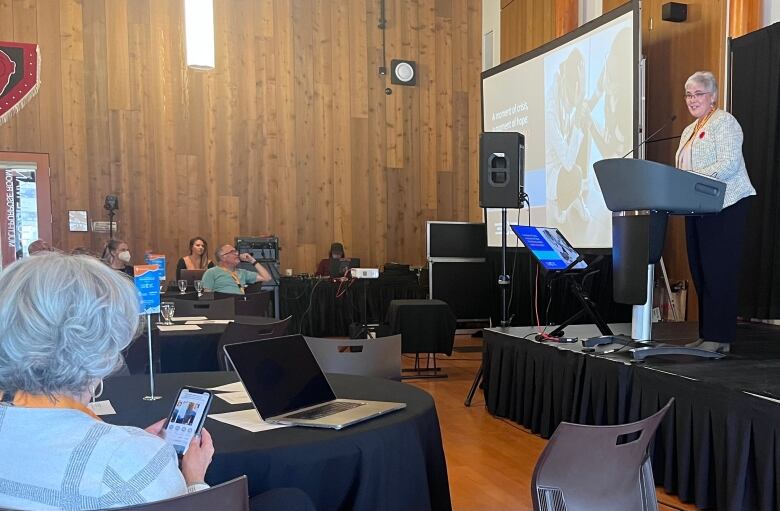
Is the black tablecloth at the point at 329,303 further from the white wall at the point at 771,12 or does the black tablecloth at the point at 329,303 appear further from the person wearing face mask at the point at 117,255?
the white wall at the point at 771,12

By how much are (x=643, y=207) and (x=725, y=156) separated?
613 mm

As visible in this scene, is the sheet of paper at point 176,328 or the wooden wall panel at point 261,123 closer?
the sheet of paper at point 176,328

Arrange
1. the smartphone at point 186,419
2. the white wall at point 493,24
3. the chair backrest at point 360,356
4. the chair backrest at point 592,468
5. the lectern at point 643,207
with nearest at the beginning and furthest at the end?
the smartphone at point 186,419 → the chair backrest at point 592,468 → the chair backrest at point 360,356 → the lectern at point 643,207 → the white wall at point 493,24

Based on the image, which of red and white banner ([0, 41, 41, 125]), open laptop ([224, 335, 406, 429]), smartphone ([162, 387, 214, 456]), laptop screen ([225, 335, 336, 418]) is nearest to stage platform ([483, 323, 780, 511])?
open laptop ([224, 335, 406, 429])

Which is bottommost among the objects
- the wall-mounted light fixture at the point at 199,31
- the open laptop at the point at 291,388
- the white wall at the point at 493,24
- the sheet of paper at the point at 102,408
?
the sheet of paper at the point at 102,408

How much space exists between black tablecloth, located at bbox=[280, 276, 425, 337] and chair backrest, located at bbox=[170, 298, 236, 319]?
2919 millimetres

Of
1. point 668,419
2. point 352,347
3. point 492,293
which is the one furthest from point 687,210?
point 492,293

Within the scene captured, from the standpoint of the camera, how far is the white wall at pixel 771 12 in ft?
16.8

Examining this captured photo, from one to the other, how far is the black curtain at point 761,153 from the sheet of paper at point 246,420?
15.3 feet

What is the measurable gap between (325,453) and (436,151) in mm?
8305

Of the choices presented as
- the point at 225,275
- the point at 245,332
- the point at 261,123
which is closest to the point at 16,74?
the point at 261,123

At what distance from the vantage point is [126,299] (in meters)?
1.19

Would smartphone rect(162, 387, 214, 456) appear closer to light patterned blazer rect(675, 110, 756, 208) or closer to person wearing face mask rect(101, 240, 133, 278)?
light patterned blazer rect(675, 110, 756, 208)

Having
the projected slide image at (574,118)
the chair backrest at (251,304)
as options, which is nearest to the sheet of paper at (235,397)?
the chair backrest at (251,304)
